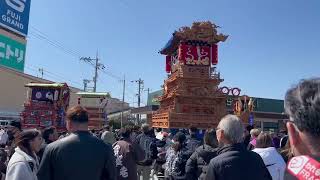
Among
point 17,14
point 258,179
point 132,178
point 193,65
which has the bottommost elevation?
point 132,178

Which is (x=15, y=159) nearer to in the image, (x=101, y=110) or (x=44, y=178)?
(x=44, y=178)

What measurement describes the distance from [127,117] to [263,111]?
30145 millimetres

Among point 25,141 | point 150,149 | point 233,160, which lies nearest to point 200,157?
point 233,160

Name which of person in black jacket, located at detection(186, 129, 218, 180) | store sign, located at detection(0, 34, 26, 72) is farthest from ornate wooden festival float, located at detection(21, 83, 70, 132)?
person in black jacket, located at detection(186, 129, 218, 180)

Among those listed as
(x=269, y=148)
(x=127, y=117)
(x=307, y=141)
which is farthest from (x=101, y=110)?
(x=127, y=117)

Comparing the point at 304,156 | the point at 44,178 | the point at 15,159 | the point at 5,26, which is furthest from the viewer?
the point at 5,26

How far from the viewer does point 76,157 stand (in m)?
3.95

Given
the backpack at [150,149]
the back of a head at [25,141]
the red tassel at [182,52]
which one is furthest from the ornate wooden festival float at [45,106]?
the back of a head at [25,141]

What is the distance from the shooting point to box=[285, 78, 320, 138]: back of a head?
154 cm

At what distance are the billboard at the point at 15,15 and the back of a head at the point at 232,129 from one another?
21172mm

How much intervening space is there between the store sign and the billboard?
32.1 inches

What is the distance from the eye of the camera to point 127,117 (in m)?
65.4

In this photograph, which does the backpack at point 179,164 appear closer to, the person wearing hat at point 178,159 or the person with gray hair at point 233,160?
the person wearing hat at point 178,159

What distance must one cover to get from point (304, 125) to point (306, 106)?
9 centimetres
